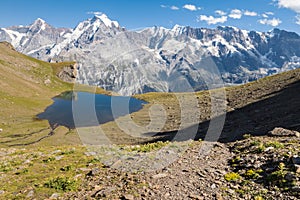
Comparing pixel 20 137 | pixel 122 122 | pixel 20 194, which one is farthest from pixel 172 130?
pixel 20 194

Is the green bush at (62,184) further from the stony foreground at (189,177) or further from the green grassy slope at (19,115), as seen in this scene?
the green grassy slope at (19,115)

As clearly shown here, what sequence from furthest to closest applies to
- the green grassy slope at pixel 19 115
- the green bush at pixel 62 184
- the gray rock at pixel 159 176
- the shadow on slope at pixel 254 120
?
the green grassy slope at pixel 19 115
the shadow on slope at pixel 254 120
the green bush at pixel 62 184
the gray rock at pixel 159 176

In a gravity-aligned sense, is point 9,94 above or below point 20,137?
above

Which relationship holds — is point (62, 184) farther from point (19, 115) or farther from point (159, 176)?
point (19, 115)

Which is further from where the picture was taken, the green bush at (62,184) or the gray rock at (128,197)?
the green bush at (62,184)

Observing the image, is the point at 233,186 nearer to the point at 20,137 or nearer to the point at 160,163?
the point at 160,163

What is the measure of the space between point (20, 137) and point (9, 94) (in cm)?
7034

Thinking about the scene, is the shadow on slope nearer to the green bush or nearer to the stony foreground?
the stony foreground

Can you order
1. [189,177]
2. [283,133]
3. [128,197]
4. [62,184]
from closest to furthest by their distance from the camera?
1. [128,197]
2. [189,177]
3. [62,184]
4. [283,133]

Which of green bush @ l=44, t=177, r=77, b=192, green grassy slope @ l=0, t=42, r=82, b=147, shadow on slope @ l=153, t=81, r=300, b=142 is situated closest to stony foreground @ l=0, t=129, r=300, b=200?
green bush @ l=44, t=177, r=77, b=192

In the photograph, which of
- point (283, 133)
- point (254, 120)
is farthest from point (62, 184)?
point (254, 120)

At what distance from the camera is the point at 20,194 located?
19359 millimetres

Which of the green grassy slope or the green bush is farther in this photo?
the green grassy slope

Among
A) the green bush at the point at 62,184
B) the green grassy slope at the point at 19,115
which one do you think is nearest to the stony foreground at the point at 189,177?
the green bush at the point at 62,184
